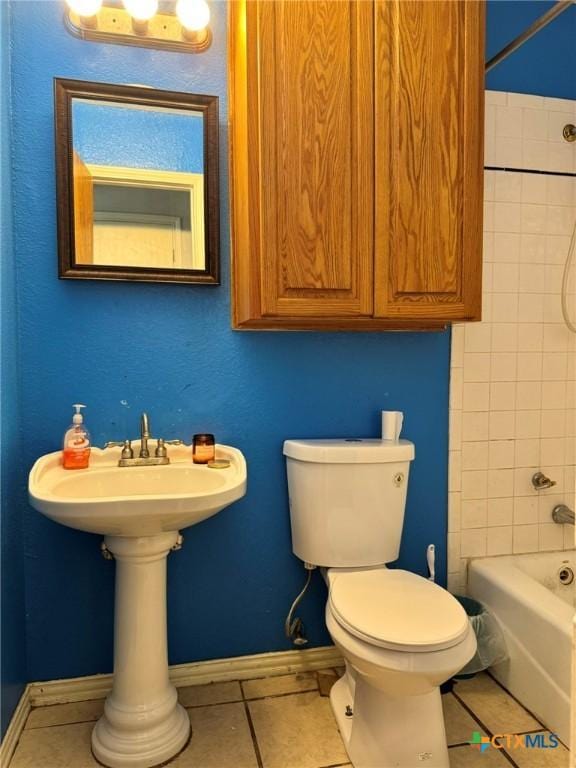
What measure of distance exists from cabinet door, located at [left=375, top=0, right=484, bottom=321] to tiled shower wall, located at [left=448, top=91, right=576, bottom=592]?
354 millimetres

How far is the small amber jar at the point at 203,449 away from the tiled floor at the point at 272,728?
762mm

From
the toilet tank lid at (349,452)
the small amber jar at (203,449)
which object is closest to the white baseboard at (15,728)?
the small amber jar at (203,449)

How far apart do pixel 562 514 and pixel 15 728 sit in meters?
1.92

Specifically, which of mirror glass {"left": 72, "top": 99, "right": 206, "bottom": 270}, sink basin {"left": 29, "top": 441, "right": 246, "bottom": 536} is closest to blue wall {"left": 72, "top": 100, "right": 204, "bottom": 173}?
mirror glass {"left": 72, "top": 99, "right": 206, "bottom": 270}

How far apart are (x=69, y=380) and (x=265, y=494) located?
2.36 feet

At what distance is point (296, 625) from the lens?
1.70 metres

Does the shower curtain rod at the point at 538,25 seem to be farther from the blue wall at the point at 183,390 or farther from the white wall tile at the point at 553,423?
the white wall tile at the point at 553,423

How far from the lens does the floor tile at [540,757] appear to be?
1.33 meters

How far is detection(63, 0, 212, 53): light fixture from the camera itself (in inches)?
58.5

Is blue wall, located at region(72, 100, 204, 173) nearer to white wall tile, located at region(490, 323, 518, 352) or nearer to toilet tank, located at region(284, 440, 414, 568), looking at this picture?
toilet tank, located at region(284, 440, 414, 568)

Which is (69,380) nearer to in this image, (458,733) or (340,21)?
(340,21)

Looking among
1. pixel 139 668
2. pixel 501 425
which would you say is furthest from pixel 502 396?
pixel 139 668

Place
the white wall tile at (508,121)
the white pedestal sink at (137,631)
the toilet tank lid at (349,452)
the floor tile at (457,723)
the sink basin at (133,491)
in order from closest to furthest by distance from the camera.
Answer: the sink basin at (133,491) → the white pedestal sink at (137,631) → the floor tile at (457,723) → the toilet tank lid at (349,452) → the white wall tile at (508,121)

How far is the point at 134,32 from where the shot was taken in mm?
1524
